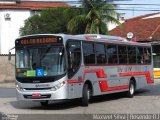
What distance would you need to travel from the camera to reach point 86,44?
60.4 ft

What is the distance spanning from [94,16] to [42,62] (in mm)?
23567

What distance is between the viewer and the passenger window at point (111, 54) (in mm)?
20252

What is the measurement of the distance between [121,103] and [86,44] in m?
2.97

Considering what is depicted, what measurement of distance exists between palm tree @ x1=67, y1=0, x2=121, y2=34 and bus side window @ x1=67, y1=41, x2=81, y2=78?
71.5 ft

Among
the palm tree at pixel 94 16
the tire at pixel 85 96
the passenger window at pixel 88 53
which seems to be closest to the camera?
the tire at pixel 85 96

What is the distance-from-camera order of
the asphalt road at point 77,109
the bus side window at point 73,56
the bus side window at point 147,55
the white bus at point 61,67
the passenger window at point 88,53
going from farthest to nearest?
1. the bus side window at point 147,55
2. the passenger window at point 88,53
3. the bus side window at point 73,56
4. the white bus at point 61,67
5. the asphalt road at point 77,109

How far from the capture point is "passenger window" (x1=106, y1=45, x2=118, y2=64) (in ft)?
66.4

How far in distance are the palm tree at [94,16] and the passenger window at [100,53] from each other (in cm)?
1966

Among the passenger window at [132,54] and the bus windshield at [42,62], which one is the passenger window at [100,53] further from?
the passenger window at [132,54]

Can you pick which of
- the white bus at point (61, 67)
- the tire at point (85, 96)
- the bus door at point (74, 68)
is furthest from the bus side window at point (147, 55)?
the bus door at point (74, 68)

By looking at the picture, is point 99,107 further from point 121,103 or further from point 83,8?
point 83,8

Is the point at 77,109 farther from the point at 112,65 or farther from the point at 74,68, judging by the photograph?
the point at 112,65

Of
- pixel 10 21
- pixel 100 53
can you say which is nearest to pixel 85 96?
pixel 100 53

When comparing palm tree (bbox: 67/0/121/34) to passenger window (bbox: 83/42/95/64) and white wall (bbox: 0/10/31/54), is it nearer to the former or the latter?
passenger window (bbox: 83/42/95/64)
